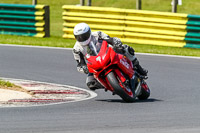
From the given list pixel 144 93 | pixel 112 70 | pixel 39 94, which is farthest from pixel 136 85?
pixel 39 94

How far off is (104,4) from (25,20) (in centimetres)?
1678

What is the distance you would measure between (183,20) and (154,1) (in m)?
20.5

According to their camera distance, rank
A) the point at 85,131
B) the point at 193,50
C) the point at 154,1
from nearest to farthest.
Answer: the point at 85,131
the point at 193,50
the point at 154,1

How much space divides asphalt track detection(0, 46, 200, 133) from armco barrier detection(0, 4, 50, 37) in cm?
509

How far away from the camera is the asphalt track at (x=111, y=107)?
24.6 ft

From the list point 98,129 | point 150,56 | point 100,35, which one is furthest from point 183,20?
point 98,129

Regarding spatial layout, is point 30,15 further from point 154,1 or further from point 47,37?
point 154,1

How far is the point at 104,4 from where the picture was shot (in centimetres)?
3725

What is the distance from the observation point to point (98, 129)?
24.1 ft

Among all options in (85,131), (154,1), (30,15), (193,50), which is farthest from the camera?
(154,1)

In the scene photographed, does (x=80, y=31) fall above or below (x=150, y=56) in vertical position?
above

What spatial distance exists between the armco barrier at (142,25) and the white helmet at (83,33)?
28.7 feet

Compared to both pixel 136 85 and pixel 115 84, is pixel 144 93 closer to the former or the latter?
pixel 136 85

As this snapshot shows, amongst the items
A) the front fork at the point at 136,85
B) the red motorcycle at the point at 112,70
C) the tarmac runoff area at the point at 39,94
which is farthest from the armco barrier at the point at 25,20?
the red motorcycle at the point at 112,70
